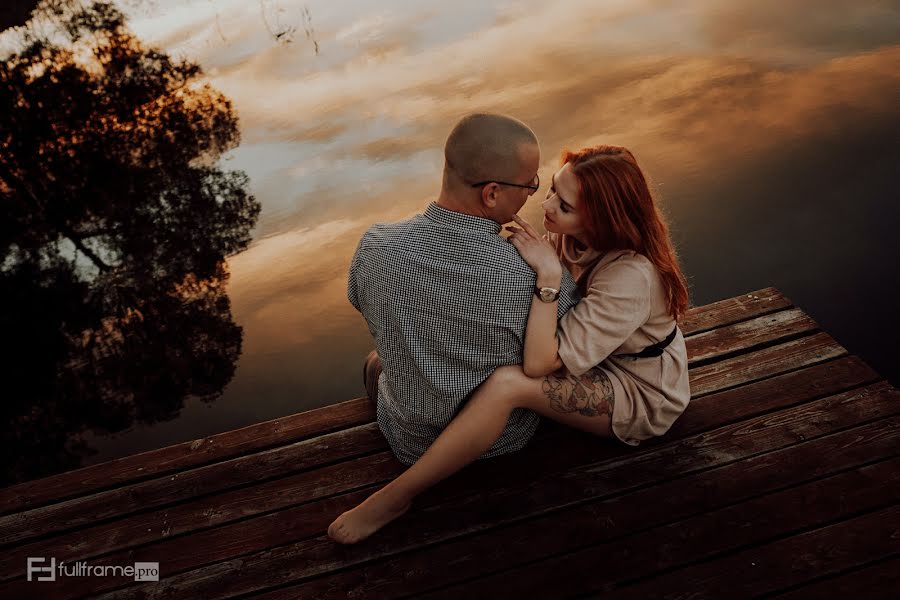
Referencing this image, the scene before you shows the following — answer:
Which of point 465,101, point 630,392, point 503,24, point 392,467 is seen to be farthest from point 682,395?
point 503,24

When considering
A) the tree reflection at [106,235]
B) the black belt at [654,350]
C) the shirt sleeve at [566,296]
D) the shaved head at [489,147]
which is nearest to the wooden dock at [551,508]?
the black belt at [654,350]

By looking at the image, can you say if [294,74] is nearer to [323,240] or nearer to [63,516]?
[323,240]

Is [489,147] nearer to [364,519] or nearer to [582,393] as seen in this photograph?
[582,393]

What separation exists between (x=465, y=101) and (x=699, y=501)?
4311 mm

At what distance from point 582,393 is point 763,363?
847 mm

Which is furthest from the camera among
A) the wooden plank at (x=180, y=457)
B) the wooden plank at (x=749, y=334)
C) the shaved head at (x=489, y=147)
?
the wooden plank at (x=749, y=334)

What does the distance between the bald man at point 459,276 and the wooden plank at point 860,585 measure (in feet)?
3.11

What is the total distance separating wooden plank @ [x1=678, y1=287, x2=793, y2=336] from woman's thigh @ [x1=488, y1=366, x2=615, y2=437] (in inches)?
31.2

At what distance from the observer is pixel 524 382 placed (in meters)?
2.09

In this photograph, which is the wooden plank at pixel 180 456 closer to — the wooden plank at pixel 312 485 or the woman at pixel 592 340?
the wooden plank at pixel 312 485

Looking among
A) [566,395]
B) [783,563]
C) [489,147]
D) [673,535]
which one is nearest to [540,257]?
[489,147]

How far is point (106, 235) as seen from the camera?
5309 millimetres

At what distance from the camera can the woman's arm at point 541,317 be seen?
1.99 meters

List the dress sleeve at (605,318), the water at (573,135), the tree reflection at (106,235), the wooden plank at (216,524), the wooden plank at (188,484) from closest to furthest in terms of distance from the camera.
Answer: the dress sleeve at (605,318) → the wooden plank at (216,524) → the wooden plank at (188,484) → the water at (573,135) → the tree reflection at (106,235)
